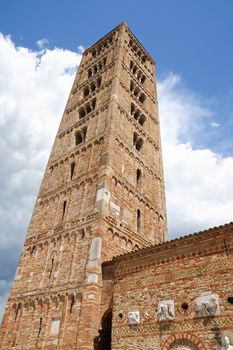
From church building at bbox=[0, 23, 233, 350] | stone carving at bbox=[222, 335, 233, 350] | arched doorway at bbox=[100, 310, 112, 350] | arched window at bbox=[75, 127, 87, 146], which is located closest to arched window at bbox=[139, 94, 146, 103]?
church building at bbox=[0, 23, 233, 350]

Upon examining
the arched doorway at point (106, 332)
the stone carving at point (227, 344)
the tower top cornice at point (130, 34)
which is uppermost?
the tower top cornice at point (130, 34)

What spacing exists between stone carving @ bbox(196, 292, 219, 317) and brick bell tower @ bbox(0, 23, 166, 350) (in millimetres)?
3975

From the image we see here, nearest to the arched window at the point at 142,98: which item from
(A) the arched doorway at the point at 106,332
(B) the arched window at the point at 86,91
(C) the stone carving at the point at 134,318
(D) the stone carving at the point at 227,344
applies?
(B) the arched window at the point at 86,91

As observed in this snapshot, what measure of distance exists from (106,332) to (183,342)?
3472mm

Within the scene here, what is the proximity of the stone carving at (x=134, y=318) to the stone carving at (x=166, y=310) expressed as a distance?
0.80 meters

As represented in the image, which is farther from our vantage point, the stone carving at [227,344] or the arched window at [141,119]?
the arched window at [141,119]

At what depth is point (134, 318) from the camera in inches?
389

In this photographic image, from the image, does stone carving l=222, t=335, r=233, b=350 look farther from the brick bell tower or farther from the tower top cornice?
the tower top cornice

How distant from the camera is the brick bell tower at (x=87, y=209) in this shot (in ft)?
38.9

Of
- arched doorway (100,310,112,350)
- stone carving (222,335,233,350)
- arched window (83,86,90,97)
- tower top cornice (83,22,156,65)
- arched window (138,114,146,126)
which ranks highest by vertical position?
tower top cornice (83,22,156,65)

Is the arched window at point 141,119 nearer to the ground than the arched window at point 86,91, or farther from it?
nearer to the ground

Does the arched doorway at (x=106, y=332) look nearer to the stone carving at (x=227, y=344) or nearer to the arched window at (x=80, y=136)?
the stone carving at (x=227, y=344)

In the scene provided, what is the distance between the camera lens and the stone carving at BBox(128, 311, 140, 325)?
9.81 meters

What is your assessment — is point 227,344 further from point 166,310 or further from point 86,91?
point 86,91
